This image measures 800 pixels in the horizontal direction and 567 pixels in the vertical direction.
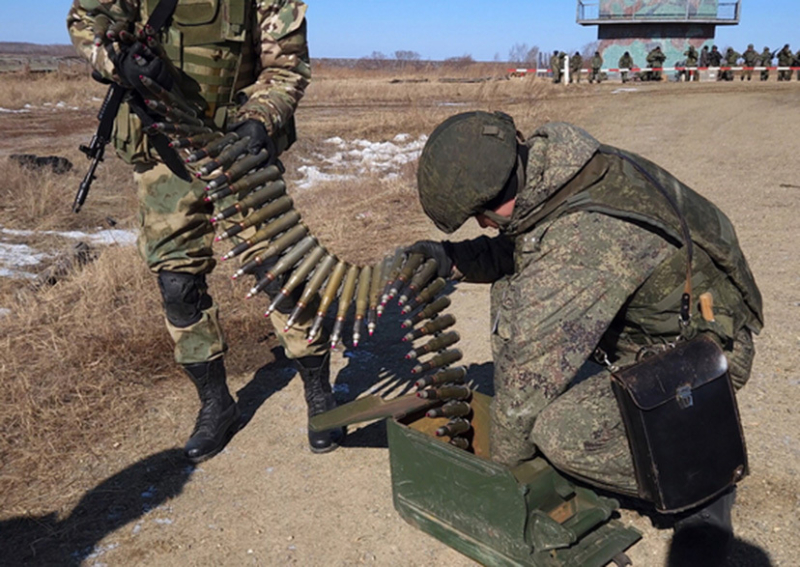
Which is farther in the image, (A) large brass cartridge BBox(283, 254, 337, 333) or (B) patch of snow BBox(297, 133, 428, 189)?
(B) patch of snow BBox(297, 133, 428, 189)

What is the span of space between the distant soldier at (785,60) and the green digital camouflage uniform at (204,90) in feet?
131

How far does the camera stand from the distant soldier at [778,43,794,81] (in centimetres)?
→ 3756

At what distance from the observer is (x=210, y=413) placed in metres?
3.91

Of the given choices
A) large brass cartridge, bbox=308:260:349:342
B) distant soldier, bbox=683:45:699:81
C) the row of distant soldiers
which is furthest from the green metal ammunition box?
distant soldier, bbox=683:45:699:81

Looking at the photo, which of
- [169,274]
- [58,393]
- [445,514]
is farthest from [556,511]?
[58,393]

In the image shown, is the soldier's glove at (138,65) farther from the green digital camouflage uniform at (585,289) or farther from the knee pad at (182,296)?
the green digital camouflage uniform at (585,289)

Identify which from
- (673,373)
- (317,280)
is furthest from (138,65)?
(673,373)

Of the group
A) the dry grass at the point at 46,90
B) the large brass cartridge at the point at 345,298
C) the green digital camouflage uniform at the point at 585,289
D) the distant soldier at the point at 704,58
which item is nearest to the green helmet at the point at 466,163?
the green digital camouflage uniform at the point at 585,289

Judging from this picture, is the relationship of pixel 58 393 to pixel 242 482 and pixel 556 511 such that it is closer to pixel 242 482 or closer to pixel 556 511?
pixel 242 482

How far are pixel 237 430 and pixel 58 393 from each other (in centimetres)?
106

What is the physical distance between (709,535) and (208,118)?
9.69 ft

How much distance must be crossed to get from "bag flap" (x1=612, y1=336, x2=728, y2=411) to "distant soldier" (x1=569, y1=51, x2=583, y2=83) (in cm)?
3779

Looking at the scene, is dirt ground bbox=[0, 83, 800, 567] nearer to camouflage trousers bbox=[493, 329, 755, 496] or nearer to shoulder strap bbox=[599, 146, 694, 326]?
camouflage trousers bbox=[493, 329, 755, 496]

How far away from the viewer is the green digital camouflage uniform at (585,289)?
2.63 m
